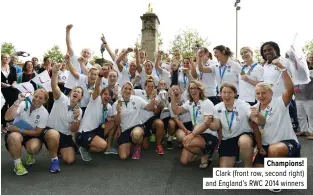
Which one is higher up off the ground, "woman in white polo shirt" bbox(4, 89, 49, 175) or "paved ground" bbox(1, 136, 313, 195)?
"woman in white polo shirt" bbox(4, 89, 49, 175)

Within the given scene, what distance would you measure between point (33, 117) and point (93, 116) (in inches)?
42.5

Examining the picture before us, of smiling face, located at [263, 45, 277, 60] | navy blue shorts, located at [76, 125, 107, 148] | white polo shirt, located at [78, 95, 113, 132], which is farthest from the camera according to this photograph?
white polo shirt, located at [78, 95, 113, 132]

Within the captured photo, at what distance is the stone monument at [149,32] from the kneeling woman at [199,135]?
1133 cm

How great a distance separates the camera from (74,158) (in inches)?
209

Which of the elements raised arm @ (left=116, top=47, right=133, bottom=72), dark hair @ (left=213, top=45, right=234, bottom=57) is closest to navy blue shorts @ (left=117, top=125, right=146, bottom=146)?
raised arm @ (left=116, top=47, right=133, bottom=72)

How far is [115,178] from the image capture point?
4480 millimetres

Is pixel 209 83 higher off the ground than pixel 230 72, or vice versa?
pixel 230 72

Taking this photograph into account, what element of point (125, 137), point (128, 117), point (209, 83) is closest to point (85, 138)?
point (125, 137)

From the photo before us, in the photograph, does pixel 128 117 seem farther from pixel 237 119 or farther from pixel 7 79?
pixel 7 79

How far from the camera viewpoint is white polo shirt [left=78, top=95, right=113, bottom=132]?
5.56 meters

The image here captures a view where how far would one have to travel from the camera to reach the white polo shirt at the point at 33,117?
16.1ft

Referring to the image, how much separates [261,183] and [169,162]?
173 cm

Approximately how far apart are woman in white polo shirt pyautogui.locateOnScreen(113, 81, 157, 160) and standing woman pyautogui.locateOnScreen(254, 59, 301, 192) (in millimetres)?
2335

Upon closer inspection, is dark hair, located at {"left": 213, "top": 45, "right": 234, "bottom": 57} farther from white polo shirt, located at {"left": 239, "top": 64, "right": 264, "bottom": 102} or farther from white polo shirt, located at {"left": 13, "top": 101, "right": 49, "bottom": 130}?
white polo shirt, located at {"left": 13, "top": 101, "right": 49, "bottom": 130}
